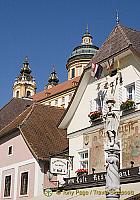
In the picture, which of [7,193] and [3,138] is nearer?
[7,193]

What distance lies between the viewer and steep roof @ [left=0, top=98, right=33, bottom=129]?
38609mm

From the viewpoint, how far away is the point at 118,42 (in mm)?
21328

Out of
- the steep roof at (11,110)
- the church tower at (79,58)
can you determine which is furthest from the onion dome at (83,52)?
the steep roof at (11,110)

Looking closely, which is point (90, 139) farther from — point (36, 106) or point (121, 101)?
point (36, 106)

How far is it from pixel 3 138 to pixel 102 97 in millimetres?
11362

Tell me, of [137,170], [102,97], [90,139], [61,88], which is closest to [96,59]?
[102,97]

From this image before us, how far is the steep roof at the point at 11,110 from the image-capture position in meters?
38.6

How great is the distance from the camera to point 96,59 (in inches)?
874

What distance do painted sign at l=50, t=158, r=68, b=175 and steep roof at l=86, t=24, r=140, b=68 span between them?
18.4 ft

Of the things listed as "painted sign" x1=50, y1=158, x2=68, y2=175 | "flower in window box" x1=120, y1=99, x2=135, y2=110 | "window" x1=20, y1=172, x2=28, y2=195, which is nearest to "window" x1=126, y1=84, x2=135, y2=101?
"flower in window box" x1=120, y1=99, x2=135, y2=110

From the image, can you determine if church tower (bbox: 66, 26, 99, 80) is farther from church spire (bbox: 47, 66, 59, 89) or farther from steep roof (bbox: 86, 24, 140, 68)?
steep roof (bbox: 86, 24, 140, 68)

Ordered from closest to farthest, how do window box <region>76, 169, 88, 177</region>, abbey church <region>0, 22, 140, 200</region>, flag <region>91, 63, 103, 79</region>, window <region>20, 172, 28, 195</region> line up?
1. abbey church <region>0, 22, 140, 200</region>
2. flag <region>91, 63, 103, 79</region>
3. window box <region>76, 169, 88, 177</region>
4. window <region>20, 172, 28, 195</region>

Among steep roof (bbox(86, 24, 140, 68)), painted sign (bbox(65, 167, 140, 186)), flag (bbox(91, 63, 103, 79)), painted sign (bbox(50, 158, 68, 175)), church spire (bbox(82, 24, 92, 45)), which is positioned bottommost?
painted sign (bbox(65, 167, 140, 186))

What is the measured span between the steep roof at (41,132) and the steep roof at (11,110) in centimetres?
781
